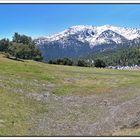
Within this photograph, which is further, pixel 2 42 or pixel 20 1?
pixel 2 42

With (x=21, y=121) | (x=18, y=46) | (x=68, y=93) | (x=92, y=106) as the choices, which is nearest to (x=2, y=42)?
(x=18, y=46)

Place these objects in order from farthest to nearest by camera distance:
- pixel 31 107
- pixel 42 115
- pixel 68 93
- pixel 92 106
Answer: pixel 68 93 < pixel 92 106 < pixel 31 107 < pixel 42 115

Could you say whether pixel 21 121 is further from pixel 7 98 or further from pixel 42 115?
pixel 7 98

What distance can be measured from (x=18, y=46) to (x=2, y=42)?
88.0ft

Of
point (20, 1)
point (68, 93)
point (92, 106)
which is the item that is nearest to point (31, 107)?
point (92, 106)

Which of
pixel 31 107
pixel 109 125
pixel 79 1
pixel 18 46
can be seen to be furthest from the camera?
pixel 18 46

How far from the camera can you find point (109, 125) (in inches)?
1533

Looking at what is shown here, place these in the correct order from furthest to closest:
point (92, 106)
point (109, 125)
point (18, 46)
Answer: point (18, 46) → point (92, 106) → point (109, 125)

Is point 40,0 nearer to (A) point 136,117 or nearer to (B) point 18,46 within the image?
(A) point 136,117

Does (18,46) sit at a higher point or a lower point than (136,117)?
higher

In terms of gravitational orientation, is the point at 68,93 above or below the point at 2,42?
below

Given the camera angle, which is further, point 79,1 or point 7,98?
point 7,98

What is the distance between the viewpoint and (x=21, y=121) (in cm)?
3994

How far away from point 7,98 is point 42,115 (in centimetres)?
779
